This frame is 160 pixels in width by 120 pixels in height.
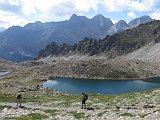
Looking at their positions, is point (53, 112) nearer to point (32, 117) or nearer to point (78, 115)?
point (32, 117)

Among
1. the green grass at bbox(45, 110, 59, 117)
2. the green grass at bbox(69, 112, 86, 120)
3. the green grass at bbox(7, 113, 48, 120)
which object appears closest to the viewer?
the green grass at bbox(69, 112, 86, 120)

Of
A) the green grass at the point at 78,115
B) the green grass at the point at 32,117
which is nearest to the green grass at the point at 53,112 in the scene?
the green grass at the point at 32,117

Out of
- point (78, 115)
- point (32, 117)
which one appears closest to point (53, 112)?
point (32, 117)

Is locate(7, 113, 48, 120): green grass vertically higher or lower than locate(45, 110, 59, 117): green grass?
lower

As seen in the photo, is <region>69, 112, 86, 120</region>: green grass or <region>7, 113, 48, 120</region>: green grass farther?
<region>7, 113, 48, 120</region>: green grass

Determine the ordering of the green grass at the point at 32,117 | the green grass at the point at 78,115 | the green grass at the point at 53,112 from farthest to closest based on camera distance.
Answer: the green grass at the point at 53,112 → the green grass at the point at 32,117 → the green grass at the point at 78,115

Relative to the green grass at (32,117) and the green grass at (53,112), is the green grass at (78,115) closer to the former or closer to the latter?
the green grass at (53,112)

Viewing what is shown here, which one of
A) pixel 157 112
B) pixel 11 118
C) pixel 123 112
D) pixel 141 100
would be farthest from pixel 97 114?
pixel 141 100

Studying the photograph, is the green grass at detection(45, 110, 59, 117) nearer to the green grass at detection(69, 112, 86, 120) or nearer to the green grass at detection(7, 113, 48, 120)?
the green grass at detection(7, 113, 48, 120)

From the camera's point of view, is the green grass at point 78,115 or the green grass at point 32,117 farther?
the green grass at point 32,117

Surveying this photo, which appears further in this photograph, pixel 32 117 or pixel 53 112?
pixel 53 112

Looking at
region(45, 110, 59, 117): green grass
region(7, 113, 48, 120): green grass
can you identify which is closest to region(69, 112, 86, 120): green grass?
region(45, 110, 59, 117): green grass

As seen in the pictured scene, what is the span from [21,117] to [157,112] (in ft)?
65.4

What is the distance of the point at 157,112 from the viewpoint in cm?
4428
